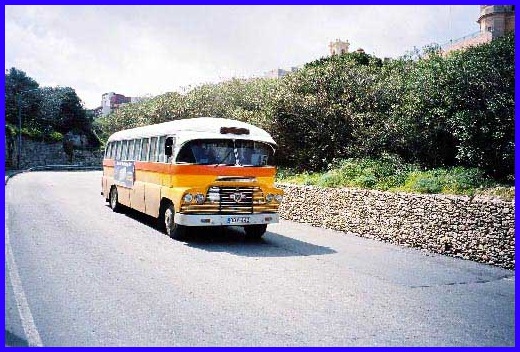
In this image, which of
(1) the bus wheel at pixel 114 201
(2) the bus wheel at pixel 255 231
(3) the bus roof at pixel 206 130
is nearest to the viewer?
(3) the bus roof at pixel 206 130

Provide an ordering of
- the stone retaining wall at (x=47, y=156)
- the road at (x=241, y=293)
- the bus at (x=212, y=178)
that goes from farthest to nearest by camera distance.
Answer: the stone retaining wall at (x=47, y=156)
the bus at (x=212, y=178)
the road at (x=241, y=293)

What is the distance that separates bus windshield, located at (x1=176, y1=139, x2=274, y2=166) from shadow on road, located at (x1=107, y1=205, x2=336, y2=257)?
188 cm

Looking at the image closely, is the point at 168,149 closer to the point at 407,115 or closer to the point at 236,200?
the point at 236,200

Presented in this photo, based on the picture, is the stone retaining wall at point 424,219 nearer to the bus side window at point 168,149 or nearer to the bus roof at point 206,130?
the bus roof at point 206,130

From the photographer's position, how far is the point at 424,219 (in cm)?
1079

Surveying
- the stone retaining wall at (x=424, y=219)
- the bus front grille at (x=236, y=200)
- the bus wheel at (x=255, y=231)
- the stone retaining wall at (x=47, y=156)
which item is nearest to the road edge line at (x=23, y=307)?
the bus front grille at (x=236, y=200)

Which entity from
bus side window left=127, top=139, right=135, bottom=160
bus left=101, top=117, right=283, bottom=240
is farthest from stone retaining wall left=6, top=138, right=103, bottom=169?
bus left=101, top=117, right=283, bottom=240

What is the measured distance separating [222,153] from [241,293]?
5.07 metres

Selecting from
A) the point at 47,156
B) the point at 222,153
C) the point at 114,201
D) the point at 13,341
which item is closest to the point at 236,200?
the point at 222,153

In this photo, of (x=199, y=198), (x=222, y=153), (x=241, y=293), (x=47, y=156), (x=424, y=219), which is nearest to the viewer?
(x=241, y=293)

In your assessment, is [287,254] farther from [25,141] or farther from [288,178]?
[25,141]

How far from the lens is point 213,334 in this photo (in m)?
5.39

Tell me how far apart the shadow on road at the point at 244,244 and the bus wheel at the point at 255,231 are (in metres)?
0.15

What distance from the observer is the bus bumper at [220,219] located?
35.5 feet
